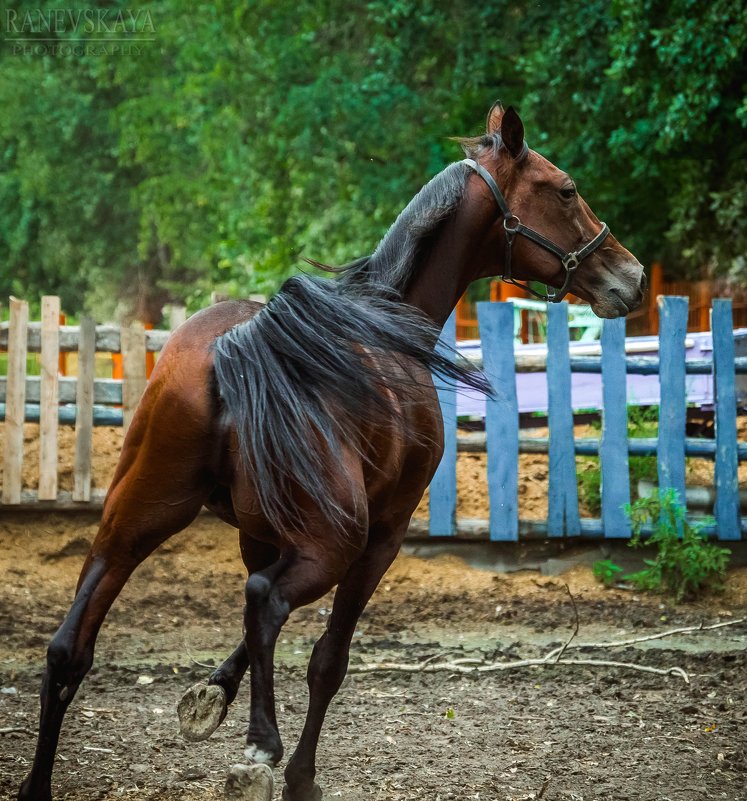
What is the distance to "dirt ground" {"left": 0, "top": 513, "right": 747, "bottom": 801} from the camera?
11.8 ft

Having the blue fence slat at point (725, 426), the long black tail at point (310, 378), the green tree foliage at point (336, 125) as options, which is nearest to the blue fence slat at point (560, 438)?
the blue fence slat at point (725, 426)

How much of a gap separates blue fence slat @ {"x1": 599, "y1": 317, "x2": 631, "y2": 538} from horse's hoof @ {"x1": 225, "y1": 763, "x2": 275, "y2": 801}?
452 centimetres

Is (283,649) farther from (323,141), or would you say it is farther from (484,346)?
(323,141)

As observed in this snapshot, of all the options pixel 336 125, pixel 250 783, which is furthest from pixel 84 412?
pixel 336 125

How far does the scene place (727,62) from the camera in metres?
10.3

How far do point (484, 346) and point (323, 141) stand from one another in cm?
1066

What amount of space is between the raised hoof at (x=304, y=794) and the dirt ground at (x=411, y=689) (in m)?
0.18

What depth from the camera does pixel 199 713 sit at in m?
3.10

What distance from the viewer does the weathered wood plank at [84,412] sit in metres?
7.16

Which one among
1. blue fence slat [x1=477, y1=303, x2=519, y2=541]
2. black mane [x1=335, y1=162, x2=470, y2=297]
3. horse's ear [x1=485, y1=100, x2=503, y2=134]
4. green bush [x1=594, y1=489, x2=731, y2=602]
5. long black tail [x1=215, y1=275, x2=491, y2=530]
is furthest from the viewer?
blue fence slat [x1=477, y1=303, x2=519, y2=541]

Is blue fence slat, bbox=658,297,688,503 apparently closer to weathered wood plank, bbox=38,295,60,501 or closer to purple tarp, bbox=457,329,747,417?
purple tarp, bbox=457,329,747,417

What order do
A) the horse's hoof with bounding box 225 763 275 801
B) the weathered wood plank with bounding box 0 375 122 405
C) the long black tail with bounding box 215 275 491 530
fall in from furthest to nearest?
the weathered wood plank with bounding box 0 375 122 405, the long black tail with bounding box 215 275 491 530, the horse's hoof with bounding box 225 763 275 801

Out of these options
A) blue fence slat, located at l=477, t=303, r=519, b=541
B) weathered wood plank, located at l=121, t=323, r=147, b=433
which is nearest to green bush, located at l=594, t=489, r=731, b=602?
blue fence slat, located at l=477, t=303, r=519, b=541

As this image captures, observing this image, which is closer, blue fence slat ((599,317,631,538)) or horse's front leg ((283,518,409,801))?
horse's front leg ((283,518,409,801))
